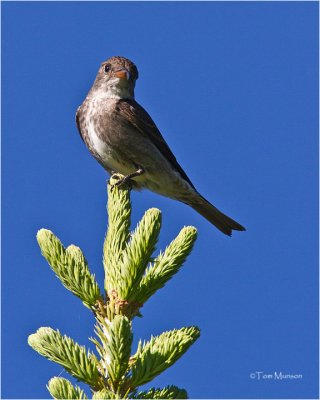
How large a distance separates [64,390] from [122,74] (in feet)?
16.4

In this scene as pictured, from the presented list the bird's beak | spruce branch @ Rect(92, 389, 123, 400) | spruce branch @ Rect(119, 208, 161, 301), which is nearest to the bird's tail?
the bird's beak

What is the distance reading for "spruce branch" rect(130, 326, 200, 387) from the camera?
2.41m

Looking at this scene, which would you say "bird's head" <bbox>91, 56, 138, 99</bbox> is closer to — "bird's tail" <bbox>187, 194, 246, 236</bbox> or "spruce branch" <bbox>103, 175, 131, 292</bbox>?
"bird's tail" <bbox>187, 194, 246, 236</bbox>

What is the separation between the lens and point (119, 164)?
6.15 m

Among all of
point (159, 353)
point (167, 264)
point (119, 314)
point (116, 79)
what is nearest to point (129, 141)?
point (116, 79)

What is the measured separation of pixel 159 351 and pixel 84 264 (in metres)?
0.57

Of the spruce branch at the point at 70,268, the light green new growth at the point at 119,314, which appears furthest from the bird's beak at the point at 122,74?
the spruce branch at the point at 70,268

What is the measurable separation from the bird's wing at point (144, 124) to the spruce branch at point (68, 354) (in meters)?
4.09

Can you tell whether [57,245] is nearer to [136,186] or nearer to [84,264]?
[84,264]

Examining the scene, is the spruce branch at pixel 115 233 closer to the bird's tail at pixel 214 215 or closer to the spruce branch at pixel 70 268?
the spruce branch at pixel 70 268

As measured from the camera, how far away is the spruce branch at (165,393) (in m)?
2.40

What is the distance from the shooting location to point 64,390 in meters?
2.30

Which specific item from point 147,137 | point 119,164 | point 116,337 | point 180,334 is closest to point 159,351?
point 180,334

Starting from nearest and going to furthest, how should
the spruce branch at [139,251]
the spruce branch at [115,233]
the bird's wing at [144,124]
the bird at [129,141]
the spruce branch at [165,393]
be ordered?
the spruce branch at [165,393] < the spruce branch at [139,251] < the spruce branch at [115,233] < the bird at [129,141] < the bird's wing at [144,124]
